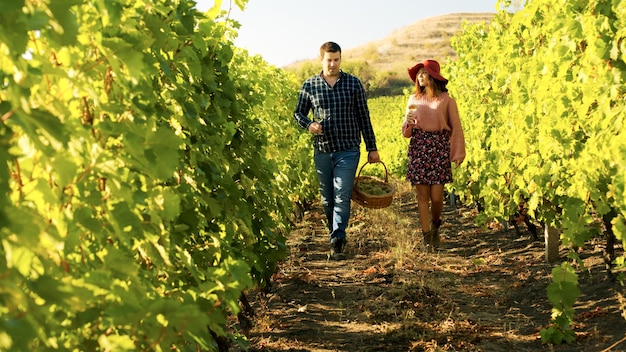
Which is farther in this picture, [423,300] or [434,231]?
[434,231]

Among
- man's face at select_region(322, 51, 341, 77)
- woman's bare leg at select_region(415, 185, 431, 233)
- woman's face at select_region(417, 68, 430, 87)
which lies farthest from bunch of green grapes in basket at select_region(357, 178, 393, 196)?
man's face at select_region(322, 51, 341, 77)

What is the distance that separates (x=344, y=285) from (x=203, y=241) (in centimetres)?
212

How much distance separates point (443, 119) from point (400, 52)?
8238 cm

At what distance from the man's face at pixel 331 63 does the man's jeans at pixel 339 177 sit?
0.68 metres

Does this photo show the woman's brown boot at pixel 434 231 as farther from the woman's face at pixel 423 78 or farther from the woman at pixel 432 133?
the woman's face at pixel 423 78

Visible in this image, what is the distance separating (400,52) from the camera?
85250 millimetres

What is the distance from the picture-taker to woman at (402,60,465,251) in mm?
5328

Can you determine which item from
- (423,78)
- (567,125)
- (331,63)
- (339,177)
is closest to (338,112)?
(331,63)

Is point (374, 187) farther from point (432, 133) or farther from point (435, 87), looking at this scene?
point (435, 87)

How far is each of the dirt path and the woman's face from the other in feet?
4.72

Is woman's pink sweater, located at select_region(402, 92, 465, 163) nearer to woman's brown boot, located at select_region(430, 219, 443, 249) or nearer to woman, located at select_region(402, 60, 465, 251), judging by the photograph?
woman, located at select_region(402, 60, 465, 251)

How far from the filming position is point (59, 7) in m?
1.11

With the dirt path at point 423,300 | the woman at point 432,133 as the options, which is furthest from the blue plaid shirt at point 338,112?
the dirt path at point 423,300

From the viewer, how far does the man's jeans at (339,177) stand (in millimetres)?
5199
